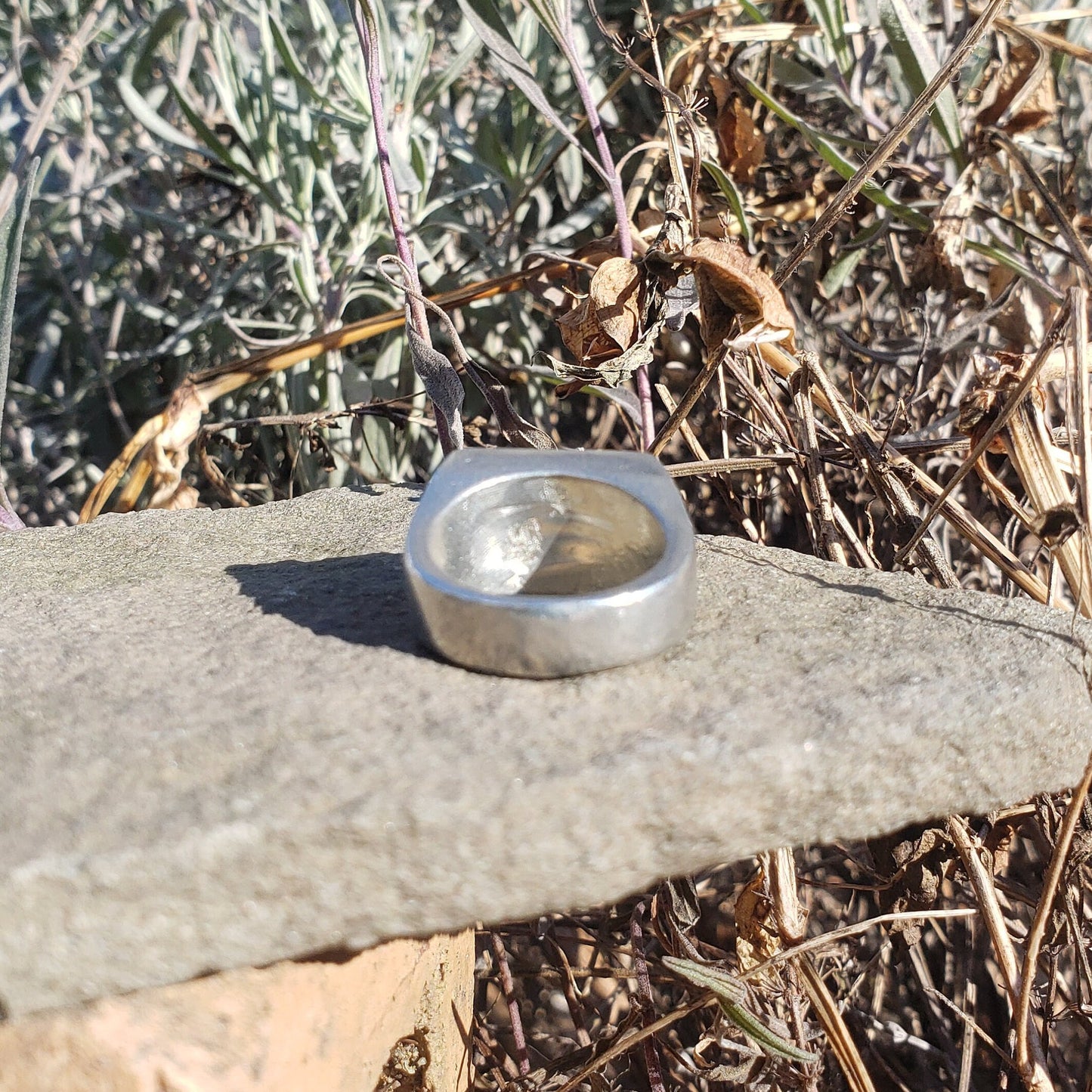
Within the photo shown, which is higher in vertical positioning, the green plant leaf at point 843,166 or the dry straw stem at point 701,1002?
the green plant leaf at point 843,166

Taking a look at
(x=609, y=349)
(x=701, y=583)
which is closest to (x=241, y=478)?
(x=609, y=349)

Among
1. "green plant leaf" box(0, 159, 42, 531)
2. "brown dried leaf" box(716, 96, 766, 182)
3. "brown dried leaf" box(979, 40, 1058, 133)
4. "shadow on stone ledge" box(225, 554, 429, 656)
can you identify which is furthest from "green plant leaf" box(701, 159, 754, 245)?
"green plant leaf" box(0, 159, 42, 531)

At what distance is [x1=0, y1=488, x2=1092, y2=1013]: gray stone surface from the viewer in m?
0.64

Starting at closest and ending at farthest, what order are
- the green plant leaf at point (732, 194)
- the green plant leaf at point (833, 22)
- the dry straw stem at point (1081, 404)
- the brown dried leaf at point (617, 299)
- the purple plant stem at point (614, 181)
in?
the dry straw stem at point (1081, 404) < the brown dried leaf at point (617, 299) < the purple plant stem at point (614, 181) < the green plant leaf at point (732, 194) < the green plant leaf at point (833, 22)

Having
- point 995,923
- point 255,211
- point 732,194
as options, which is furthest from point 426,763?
point 255,211

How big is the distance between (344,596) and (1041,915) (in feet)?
2.17

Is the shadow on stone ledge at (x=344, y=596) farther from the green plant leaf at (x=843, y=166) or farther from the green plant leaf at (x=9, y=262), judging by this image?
the green plant leaf at (x=843, y=166)

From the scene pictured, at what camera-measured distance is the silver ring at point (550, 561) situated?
0.73m

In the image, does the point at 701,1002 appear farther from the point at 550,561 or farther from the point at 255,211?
the point at 255,211

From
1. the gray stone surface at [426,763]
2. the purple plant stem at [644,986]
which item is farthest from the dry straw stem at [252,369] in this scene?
the purple plant stem at [644,986]

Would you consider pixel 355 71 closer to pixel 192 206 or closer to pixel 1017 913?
pixel 192 206

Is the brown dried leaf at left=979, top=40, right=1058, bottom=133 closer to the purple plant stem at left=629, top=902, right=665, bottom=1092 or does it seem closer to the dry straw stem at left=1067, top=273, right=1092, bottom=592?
the dry straw stem at left=1067, top=273, right=1092, bottom=592

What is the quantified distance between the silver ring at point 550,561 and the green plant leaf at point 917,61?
2.63ft

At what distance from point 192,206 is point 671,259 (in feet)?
4.21
